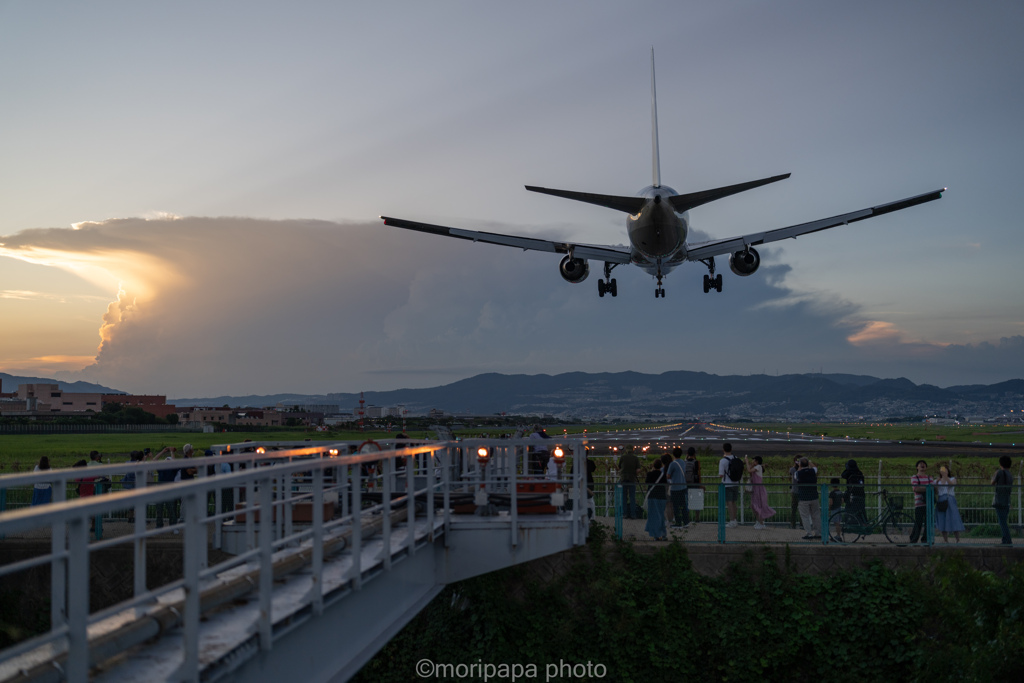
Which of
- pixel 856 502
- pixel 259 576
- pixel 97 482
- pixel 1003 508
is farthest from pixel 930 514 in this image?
pixel 97 482

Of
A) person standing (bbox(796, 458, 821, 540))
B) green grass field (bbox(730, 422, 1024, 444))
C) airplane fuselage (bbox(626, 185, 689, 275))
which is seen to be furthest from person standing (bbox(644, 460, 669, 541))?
green grass field (bbox(730, 422, 1024, 444))

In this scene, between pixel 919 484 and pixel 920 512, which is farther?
pixel 919 484

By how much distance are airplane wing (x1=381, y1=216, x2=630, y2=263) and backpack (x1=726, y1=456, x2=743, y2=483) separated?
15757 mm

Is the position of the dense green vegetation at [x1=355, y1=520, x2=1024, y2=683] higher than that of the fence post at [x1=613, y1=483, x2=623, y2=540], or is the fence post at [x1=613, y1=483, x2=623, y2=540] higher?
the fence post at [x1=613, y1=483, x2=623, y2=540]

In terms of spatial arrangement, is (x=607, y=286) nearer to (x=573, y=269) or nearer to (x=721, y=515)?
(x=573, y=269)

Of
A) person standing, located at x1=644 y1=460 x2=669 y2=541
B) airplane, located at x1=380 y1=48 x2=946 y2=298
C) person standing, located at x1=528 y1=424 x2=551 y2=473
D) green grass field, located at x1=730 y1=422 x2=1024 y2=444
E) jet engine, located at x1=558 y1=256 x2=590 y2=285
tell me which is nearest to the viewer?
person standing, located at x1=644 y1=460 x2=669 y2=541

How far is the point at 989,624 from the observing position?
9906mm

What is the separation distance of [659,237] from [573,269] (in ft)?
14.2

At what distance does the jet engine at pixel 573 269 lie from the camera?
32250 mm

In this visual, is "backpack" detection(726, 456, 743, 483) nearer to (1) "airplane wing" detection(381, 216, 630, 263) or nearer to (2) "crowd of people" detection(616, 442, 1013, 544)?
(2) "crowd of people" detection(616, 442, 1013, 544)

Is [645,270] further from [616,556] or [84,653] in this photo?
[84,653]

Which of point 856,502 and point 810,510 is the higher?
point 856,502

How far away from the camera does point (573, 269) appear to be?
32.3 meters

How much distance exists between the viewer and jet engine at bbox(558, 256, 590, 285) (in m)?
32.2
